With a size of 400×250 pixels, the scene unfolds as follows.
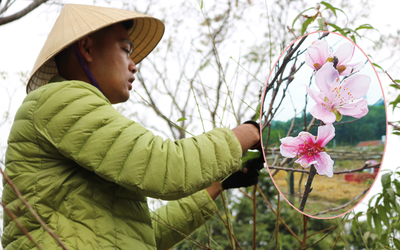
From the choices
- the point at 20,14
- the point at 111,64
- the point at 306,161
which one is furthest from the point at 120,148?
the point at 20,14

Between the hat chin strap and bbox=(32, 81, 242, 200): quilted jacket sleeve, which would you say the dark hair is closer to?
the hat chin strap

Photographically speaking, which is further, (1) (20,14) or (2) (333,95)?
(1) (20,14)

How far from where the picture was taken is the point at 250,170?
1001mm

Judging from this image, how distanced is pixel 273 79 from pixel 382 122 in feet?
0.97

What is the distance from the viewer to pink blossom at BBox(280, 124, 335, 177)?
0.81 metres

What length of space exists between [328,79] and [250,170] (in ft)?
1.17

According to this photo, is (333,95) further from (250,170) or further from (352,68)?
(250,170)

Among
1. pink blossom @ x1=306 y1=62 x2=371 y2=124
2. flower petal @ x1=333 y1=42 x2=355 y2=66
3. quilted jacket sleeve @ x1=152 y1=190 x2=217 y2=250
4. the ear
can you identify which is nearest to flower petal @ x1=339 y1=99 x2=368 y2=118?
pink blossom @ x1=306 y1=62 x2=371 y2=124

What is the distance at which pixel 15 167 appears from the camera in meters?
0.76

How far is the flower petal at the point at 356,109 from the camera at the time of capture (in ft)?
2.63

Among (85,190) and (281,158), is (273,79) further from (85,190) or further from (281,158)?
(85,190)

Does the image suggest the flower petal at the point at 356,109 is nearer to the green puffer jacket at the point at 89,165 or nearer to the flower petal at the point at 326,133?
the flower petal at the point at 326,133

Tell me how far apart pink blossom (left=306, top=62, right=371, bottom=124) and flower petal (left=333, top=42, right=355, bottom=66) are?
0.04m

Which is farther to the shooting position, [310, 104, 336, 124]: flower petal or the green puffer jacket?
[310, 104, 336, 124]: flower petal
